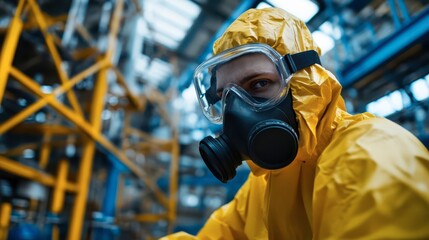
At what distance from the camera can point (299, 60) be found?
46.6 inches

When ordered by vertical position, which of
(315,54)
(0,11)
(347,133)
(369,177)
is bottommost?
(369,177)

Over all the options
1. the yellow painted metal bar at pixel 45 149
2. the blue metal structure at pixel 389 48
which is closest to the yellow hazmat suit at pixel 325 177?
the blue metal structure at pixel 389 48

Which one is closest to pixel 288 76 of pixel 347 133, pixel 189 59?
pixel 347 133

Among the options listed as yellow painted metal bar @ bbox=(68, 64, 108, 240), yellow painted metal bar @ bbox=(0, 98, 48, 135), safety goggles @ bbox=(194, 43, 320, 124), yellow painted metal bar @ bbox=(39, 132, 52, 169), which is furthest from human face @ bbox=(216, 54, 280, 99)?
yellow painted metal bar @ bbox=(39, 132, 52, 169)

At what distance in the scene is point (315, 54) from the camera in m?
1.23

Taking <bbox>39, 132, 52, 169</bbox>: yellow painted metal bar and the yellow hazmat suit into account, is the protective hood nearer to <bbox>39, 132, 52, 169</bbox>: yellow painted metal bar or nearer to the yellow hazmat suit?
the yellow hazmat suit

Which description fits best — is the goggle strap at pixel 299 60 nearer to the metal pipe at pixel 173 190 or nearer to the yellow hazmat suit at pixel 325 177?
the yellow hazmat suit at pixel 325 177

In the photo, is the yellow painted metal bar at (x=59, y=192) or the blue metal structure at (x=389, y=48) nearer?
the blue metal structure at (x=389, y=48)

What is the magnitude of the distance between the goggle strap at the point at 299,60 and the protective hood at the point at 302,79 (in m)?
0.02

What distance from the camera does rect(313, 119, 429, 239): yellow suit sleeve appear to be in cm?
67

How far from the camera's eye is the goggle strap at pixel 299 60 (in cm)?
116

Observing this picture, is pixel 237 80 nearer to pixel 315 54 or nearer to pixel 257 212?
pixel 315 54

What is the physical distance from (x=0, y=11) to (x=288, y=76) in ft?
12.8

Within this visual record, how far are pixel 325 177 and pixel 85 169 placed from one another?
9.61ft
